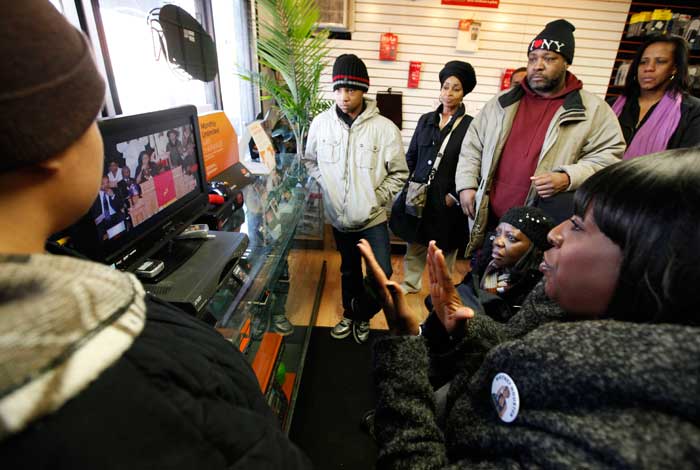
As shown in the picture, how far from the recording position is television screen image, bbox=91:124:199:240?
0.89 metres

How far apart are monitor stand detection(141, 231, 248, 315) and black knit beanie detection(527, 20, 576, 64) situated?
199 cm

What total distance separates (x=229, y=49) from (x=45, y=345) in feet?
A: 11.4

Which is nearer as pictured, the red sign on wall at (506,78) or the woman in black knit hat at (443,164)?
the woman in black knit hat at (443,164)

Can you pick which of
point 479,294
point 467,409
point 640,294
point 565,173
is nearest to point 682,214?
point 640,294

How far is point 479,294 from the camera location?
5.16 feet

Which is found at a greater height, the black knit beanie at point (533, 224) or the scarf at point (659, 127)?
the scarf at point (659, 127)

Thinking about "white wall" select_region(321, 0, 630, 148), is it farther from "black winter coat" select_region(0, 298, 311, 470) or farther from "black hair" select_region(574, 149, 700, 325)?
"black winter coat" select_region(0, 298, 311, 470)

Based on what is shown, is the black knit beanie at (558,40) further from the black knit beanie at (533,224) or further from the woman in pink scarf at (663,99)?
the black knit beanie at (533,224)

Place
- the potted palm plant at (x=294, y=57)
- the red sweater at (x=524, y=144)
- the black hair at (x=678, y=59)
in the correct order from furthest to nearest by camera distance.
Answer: the potted palm plant at (x=294, y=57) → the black hair at (x=678, y=59) → the red sweater at (x=524, y=144)

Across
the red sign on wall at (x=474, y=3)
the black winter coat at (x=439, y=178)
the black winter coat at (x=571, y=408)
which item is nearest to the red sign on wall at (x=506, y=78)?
the red sign on wall at (x=474, y=3)

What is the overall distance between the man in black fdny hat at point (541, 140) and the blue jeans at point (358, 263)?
1.97 ft

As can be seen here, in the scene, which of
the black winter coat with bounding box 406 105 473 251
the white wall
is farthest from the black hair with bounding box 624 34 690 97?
the white wall

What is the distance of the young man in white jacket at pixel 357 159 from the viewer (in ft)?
Answer: 7.19

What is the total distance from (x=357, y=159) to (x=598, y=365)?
1.93 meters
